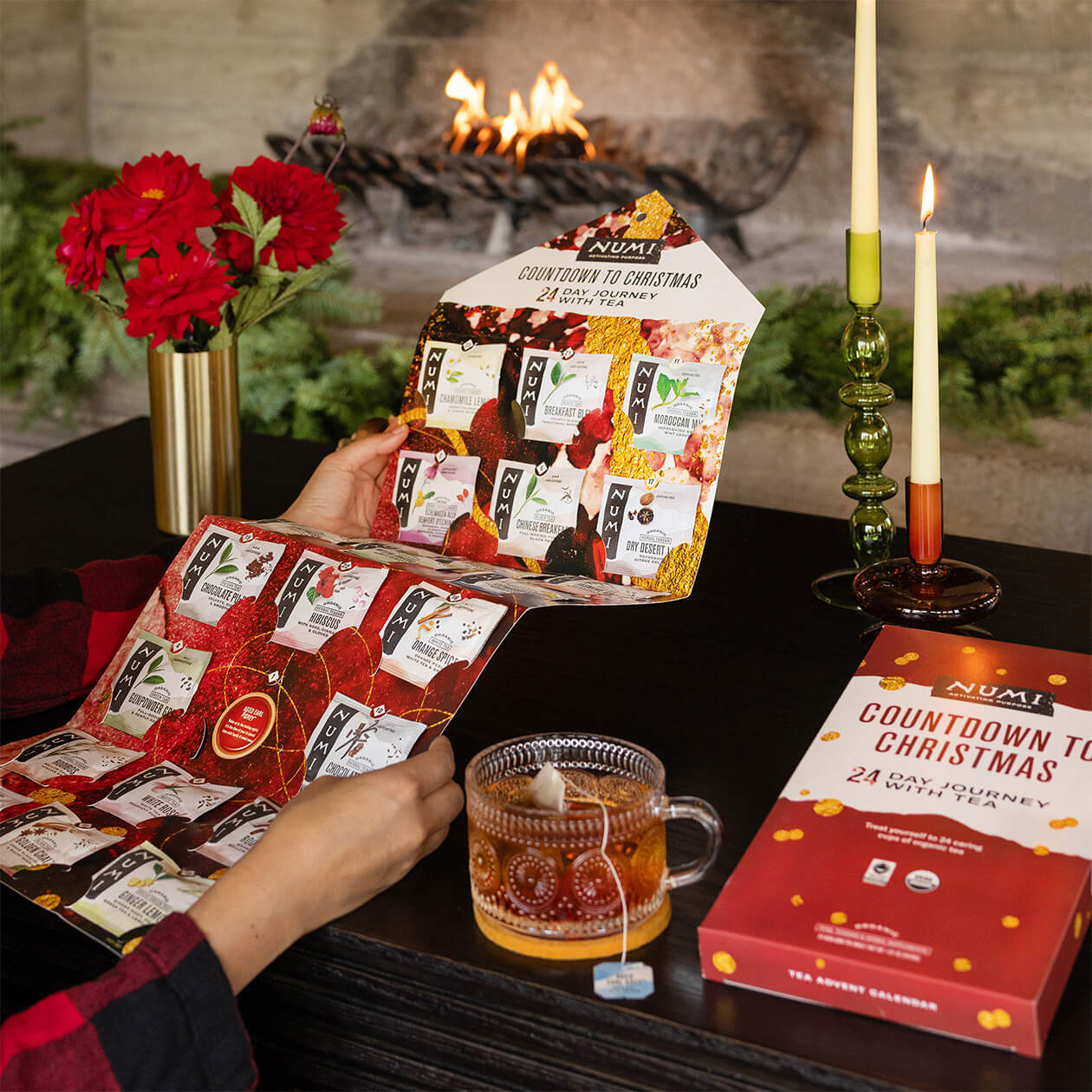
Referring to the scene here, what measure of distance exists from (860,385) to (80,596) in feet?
2.00

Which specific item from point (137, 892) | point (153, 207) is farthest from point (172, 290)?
point (137, 892)

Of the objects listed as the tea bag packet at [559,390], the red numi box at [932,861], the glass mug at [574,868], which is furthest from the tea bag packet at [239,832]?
the tea bag packet at [559,390]

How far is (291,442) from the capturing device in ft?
4.61

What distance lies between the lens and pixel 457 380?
38.8 inches

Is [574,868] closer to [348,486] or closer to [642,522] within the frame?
[642,522]

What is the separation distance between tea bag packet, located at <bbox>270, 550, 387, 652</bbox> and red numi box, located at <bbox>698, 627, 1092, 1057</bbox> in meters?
0.29

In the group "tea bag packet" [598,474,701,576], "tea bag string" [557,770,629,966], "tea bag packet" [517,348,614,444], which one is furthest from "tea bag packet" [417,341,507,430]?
"tea bag string" [557,770,629,966]

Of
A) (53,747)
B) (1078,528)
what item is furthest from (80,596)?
(1078,528)

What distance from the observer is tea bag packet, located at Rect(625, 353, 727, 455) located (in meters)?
0.87

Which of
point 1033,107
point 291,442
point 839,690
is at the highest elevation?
point 1033,107

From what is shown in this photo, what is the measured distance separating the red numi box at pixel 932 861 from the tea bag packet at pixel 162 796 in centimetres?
32

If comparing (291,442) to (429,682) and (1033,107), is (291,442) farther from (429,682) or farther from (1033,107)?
(1033,107)

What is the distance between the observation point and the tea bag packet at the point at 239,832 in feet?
2.17

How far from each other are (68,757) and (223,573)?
157 mm
